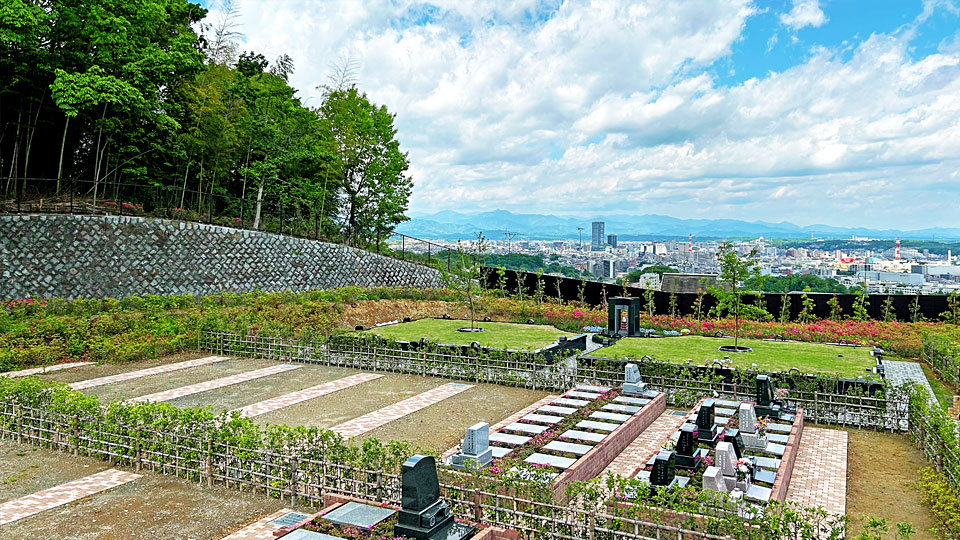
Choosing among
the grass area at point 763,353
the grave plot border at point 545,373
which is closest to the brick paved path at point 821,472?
the grave plot border at point 545,373

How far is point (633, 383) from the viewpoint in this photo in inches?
475

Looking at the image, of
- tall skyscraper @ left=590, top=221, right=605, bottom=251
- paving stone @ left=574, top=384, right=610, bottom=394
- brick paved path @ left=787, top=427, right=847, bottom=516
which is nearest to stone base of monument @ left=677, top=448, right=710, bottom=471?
brick paved path @ left=787, top=427, right=847, bottom=516

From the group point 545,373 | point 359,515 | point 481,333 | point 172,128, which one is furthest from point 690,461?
point 172,128

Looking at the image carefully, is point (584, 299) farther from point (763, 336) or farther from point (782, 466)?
point (782, 466)

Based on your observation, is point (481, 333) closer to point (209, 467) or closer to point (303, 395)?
point (303, 395)

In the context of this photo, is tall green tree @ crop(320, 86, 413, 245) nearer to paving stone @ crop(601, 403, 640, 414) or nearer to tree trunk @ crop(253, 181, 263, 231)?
tree trunk @ crop(253, 181, 263, 231)

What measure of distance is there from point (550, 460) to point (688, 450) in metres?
1.82

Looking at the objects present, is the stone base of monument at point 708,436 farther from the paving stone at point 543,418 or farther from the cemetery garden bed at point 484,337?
the cemetery garden bed at point 484,337

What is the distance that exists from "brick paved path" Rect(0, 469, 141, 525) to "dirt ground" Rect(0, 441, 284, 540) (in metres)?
0.14

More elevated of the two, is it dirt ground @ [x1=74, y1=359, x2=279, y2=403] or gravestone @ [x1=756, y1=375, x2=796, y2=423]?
gravestone @ [x1=756, y1=375, x2=796, y2=423]

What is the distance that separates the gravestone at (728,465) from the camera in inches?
287

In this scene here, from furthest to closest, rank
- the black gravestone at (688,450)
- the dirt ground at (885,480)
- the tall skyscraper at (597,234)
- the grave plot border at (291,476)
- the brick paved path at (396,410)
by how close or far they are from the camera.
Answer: the tall skyscraper at (597,234) → the brick paved path at (396,410) → the black gravestone at (688,450) → the dirt ground at (885,480) → the grave plot border at (291,476)

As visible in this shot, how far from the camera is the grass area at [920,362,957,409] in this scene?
12.6 meters

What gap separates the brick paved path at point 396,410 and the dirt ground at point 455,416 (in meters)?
0.18
